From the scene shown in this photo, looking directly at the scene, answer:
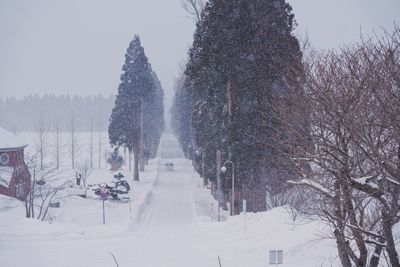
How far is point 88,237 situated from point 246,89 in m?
10.0

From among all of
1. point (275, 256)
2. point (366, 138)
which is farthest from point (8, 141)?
point (366, 138)

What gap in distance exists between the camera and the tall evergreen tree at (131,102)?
4741 centimetres

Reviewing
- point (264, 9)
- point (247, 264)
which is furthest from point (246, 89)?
point (247, 264)

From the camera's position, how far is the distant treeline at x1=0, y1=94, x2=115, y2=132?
534 feet

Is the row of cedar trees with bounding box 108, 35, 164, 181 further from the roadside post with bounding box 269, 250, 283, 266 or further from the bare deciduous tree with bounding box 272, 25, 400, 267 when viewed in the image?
the bare deciduous tree with bounding box 272, 25, 400, 267

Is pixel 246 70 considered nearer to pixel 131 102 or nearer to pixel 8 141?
pixel 8 141

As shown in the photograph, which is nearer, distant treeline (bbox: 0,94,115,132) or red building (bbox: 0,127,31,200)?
red building (bbox: 0,127,31,200)

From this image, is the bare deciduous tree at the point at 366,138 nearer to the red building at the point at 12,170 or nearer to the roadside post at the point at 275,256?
the roadside post at the point at 275,256

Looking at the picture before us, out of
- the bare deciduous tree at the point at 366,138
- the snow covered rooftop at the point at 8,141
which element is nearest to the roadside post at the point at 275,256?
the bare deciduous tree at the point at 366,138

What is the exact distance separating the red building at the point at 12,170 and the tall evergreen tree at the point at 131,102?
41.5ft

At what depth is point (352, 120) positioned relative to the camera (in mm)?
8602

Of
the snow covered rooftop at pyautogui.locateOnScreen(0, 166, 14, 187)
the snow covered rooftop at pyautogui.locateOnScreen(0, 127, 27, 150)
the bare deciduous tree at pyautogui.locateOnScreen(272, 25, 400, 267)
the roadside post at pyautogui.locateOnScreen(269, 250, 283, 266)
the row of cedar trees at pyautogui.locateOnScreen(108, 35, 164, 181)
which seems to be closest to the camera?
the bare deciduous tree at pyautogui.locateOnScreen(272, 25, 400, 267)

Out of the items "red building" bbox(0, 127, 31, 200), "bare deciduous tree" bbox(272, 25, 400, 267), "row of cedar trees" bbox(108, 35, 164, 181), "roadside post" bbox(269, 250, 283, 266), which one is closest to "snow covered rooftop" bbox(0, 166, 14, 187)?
"red building" bbox(0, 127, 31, 200)

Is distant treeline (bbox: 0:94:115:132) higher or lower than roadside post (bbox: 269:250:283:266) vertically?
higher
